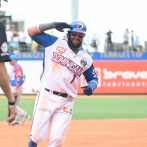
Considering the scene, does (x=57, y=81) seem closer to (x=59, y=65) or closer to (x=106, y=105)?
(x=59, y=65)

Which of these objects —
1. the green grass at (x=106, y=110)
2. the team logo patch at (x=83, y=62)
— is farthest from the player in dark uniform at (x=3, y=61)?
the green grass at (x=106, y=110)

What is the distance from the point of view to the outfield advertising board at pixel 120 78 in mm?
32500

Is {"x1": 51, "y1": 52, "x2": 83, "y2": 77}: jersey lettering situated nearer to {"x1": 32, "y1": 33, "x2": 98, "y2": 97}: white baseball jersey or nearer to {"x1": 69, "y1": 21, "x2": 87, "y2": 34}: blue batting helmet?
{"x1": 32, "y1": 33, "x2": 98, "y2": 97}: white baseball jersey

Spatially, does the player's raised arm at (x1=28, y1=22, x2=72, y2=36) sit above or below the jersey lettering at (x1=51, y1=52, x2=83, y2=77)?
above

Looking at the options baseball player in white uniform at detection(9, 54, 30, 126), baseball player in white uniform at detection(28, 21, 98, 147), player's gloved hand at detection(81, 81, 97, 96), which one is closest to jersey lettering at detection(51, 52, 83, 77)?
baseball player in white uniform at detection(28, 21, 98, 147)

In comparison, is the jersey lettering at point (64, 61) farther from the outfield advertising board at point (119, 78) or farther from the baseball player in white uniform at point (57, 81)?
the outfield advertising board at point (119, 78)

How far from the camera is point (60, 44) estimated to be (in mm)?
8930

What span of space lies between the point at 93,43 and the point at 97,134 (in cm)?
2043

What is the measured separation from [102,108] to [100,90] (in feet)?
30.1

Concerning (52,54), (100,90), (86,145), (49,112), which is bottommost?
(100,90)

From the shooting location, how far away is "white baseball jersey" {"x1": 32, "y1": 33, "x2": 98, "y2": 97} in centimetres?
885

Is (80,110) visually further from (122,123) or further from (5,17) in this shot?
(5,17)

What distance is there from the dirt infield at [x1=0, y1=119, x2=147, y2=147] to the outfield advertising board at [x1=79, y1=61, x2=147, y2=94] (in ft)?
47.4

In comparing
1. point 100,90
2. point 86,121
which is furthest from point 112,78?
point 86,121
